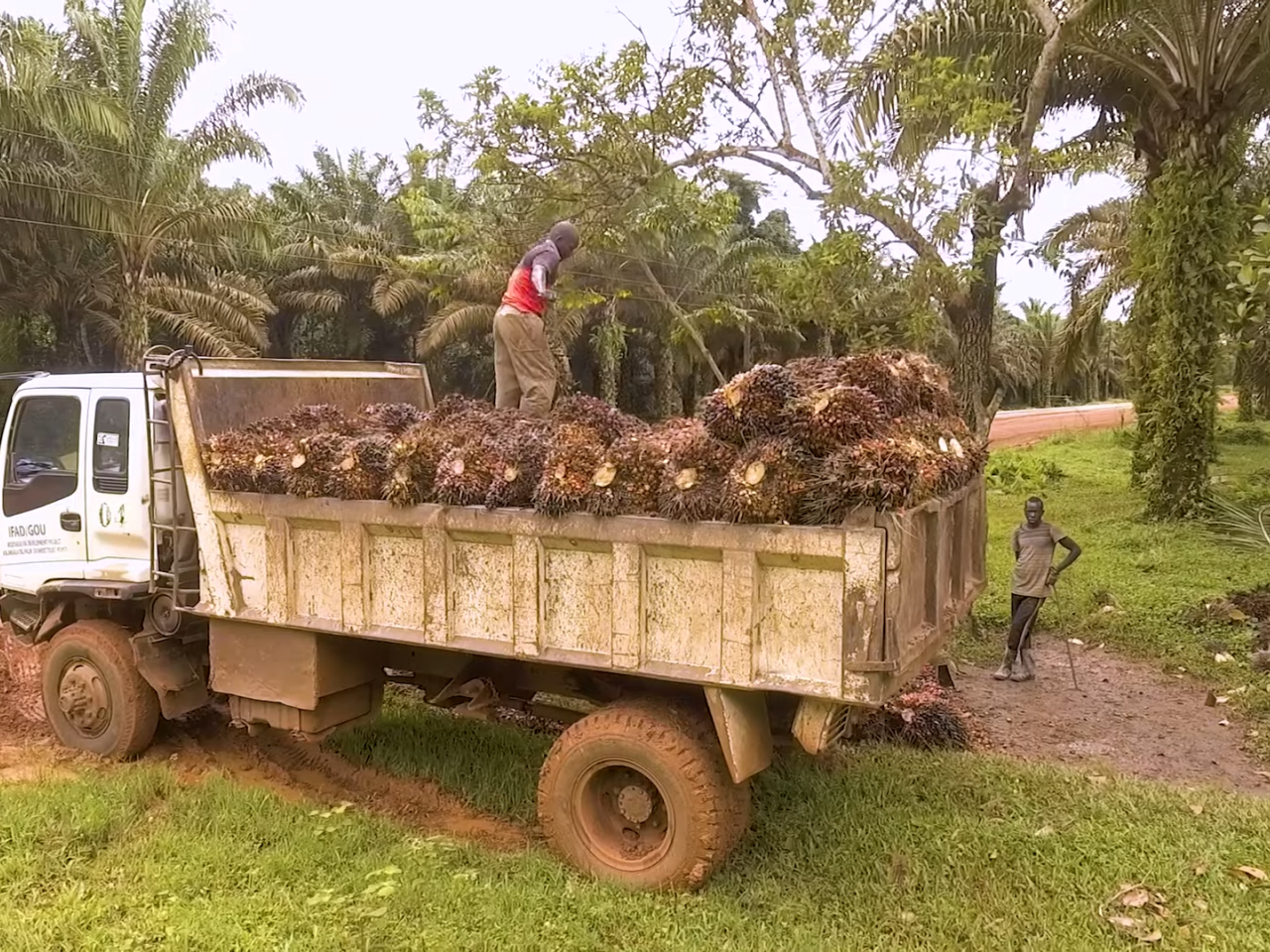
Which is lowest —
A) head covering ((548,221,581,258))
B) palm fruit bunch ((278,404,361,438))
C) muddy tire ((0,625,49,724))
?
muddy tire ((0,625,49,724))

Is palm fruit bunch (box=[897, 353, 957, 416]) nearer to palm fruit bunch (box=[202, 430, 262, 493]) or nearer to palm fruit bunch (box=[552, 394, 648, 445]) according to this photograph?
palm fruit bunch (box=[552, 394, 648, 445])

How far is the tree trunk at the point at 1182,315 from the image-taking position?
1139cm

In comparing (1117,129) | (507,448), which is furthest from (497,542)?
(1117,129)

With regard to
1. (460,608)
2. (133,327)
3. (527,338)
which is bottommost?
(460,608)

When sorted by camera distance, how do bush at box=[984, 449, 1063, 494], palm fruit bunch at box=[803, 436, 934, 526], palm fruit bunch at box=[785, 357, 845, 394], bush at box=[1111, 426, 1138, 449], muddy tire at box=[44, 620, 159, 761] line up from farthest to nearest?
bush at box=[1111, 426, 1138, 449] → bush at box=[984, 449, 1063, 494] → muddy tire at box=[44, 620, 159, 761] → palm fruit bunch at box=[785, 357, 845, 394] → palm fruit bunch at box=[803, 436, 934, 526]

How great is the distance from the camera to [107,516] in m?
5.59

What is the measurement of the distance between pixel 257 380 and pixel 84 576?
147cm

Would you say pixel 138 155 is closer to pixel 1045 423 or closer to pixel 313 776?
pixel 313 776

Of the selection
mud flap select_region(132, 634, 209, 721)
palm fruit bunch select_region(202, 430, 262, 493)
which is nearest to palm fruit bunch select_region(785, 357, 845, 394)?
palm fruit bunch select_region(202, 430, 262, 493)

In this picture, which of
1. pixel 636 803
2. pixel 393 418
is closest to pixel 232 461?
pixel 393 418

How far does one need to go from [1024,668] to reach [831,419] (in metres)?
4.95

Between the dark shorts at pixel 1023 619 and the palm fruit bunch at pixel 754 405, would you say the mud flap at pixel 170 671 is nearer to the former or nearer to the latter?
the palm fruit bunch at pixel 754 405

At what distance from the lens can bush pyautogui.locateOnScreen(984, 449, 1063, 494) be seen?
677 inches

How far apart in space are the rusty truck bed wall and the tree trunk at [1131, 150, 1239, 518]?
797 cm
